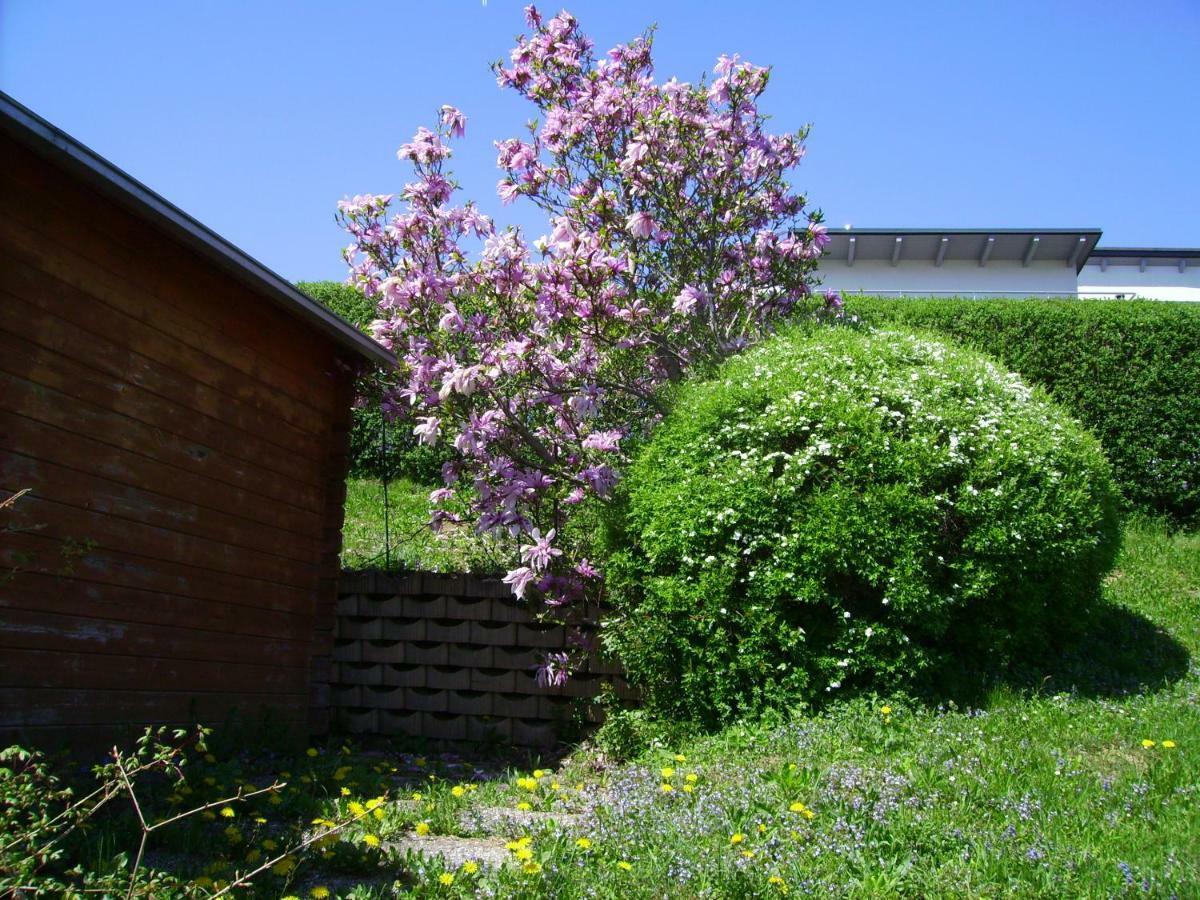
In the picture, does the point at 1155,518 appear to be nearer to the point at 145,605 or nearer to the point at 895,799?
the point at 895,799

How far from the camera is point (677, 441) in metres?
6.68

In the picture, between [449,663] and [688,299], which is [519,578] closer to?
[449,663]

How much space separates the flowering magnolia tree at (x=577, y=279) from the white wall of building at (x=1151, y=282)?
56.4ft

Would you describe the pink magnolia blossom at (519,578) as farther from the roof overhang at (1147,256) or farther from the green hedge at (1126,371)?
the roof overhang at (1147,256)

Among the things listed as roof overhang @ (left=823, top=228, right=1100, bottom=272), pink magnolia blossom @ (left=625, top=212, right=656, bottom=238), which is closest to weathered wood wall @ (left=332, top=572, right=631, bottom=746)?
pink magnolia blossom @ (left=625, top=212, right=656, bottom=238)

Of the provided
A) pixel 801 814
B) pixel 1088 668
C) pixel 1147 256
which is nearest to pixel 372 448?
pixel 1088 668

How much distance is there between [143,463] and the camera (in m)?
5.56

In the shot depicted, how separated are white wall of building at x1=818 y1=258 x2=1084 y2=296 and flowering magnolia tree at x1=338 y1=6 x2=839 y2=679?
12.8 metres

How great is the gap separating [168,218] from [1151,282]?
901 inches

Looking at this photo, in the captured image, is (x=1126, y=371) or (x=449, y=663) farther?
(x=1126, y=371)

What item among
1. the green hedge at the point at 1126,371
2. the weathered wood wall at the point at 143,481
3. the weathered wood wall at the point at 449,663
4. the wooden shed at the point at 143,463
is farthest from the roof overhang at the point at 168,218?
the green hedge at the point at 1126,371

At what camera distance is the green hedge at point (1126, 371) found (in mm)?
10859

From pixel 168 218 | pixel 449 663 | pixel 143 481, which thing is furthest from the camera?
pixel 449 663

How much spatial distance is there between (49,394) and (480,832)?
288 cm
